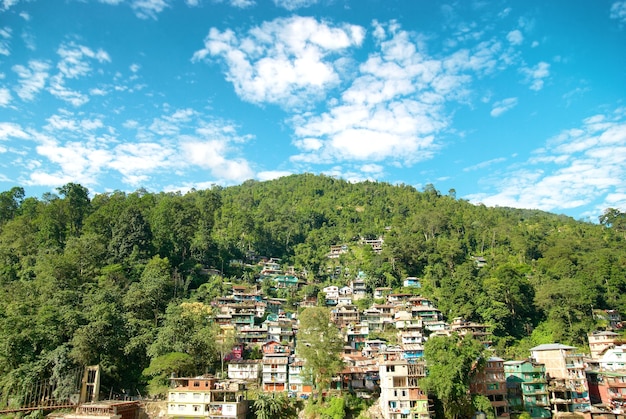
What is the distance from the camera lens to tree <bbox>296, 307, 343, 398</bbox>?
111 ft

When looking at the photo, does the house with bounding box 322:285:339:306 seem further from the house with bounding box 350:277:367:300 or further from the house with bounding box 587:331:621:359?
the house with bounding box 587:331:621:359

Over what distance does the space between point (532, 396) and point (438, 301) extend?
19.6 metres

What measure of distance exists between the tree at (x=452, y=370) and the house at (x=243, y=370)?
14531mm

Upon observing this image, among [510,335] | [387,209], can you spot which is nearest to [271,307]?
[510,335]

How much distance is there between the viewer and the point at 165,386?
1420 inches

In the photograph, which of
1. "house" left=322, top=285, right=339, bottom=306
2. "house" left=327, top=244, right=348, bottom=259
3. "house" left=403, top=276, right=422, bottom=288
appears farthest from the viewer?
"house" left=327, top=244, right=348, bottom=259

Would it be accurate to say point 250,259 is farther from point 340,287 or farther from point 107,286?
point 107,286

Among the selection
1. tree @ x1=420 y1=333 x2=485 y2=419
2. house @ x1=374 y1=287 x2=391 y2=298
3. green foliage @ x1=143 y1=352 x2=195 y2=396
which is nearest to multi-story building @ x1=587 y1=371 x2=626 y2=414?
tree @ x1=420 y1=333 x2=485 y2=419

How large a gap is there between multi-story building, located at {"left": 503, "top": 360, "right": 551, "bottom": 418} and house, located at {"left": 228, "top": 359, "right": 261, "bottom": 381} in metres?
20.9

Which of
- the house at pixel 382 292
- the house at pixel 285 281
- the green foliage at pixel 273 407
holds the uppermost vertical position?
the house at pixel 285 281

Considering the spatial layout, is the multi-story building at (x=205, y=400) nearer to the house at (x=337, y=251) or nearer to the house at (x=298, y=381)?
the house at (x=298, y=381)

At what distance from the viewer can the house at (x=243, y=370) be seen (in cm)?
3909

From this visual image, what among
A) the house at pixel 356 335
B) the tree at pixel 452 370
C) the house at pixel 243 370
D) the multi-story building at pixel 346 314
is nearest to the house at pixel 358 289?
the multi-story building at pixel 346 314

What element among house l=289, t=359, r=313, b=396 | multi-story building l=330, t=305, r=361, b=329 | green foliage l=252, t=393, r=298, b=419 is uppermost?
multi-story building l=330, t=305, r=361, b=329
